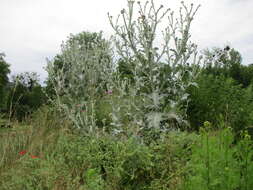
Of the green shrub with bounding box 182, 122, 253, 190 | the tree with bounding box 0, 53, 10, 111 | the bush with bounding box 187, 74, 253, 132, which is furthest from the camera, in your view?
the tree with bounding box 0, 53, 10, 111

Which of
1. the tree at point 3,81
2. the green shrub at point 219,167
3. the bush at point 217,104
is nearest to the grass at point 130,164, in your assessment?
the green shrub at point 219,167

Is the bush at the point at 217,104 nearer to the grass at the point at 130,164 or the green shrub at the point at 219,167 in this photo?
the grass at the point at 130,164

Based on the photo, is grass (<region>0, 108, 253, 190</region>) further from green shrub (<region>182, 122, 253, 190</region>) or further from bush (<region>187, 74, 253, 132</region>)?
bush (<region>187, 74, 253, 132</region>)

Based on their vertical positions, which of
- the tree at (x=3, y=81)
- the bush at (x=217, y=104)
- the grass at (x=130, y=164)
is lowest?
the grass at (x=130, y=164)

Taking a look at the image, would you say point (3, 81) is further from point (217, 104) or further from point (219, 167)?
point (219, 167)

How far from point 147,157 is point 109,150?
85 cm

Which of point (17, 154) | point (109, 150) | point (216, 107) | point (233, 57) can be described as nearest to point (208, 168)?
point (109, 150)

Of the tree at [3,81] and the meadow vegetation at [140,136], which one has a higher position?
the tree at [3,81]

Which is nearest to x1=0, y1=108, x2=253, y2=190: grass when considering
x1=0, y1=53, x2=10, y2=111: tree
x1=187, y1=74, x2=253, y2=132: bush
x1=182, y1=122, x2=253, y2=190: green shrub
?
x1=182, y1=122, x2=253, y2=190: green shrub

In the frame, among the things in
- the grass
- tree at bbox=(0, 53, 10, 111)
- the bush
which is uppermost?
tree at bbox=(0, 53, 10, 111)

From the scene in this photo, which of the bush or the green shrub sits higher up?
the bush

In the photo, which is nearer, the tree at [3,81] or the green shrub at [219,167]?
the green shrub at [219,167]

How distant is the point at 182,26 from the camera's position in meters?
5.00

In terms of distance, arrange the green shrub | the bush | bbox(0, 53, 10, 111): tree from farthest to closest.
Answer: bbox(0, 53, 10, 111): tree → the bush → the green shrub
